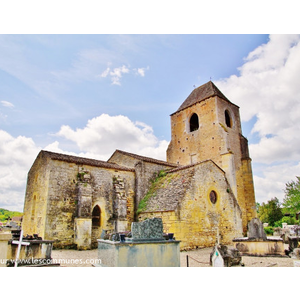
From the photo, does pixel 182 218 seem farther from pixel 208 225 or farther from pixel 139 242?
pixel 139 242

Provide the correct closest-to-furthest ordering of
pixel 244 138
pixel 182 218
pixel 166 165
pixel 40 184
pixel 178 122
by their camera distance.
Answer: pixel 182 218, pixel 40 184, pixel 166 165, pixel 244 138, pixel 178 122

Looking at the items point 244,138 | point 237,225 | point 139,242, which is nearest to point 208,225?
point 237,225

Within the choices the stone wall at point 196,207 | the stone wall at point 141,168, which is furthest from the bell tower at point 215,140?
the stone wall at point 196,207

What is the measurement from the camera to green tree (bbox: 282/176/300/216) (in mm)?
27945

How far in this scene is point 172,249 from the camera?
6.53 m

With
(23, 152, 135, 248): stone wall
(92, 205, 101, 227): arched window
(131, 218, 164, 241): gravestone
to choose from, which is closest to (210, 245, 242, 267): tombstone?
(131, 218, 164, 241): gravestone

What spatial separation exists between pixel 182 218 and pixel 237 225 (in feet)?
17.9

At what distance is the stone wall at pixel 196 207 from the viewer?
508 inches

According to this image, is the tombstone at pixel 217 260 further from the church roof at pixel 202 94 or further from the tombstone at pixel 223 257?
the church roof at pixel 202 94

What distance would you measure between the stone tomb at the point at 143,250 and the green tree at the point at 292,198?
87.7 ft

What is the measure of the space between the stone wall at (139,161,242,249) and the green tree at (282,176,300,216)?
612 inches

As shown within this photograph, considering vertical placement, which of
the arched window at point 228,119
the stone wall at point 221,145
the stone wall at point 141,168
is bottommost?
the stone wall at point 141,168

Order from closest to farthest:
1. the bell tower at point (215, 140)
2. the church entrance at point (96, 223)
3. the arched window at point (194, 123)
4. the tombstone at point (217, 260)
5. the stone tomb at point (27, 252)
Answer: the stone tomb at point (27, 252) < the tombstone at point (217, 260) < the church entrance at point (96, 223) < the bell tower at point (215, 140) < the arched window at point (194, 123)

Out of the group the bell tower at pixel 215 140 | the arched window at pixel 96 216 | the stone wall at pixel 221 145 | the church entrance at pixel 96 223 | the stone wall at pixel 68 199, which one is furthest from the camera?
the bell tower at pixel 215 140
